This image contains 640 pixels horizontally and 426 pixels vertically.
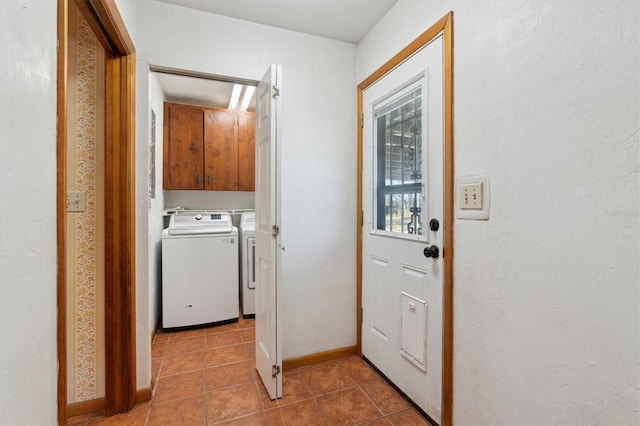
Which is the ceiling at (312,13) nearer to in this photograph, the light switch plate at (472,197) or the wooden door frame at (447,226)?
the wooden door frame at (447,226)

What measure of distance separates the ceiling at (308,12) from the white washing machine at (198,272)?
6.20 ft

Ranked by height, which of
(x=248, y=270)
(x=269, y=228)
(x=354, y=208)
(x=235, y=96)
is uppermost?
(x=235, y=96)

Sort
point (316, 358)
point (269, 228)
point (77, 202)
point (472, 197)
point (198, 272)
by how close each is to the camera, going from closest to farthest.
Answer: point (472, 197) < point (77, 202) < point (269, 228) < point (316, 358) < point (198, 272)

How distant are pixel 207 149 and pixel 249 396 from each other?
2.65 meters

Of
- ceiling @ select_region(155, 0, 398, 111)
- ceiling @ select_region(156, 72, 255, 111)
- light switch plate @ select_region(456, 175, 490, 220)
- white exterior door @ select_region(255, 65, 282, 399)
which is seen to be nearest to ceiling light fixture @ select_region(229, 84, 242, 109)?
ceiling @ select_region(156, 72, 255, 111)

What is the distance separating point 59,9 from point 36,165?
49 cm

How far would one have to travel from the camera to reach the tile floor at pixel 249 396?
1641 millimetres

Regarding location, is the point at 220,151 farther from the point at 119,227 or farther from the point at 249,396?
the point at 249,396

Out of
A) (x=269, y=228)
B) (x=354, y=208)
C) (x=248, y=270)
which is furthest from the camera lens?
(x=248, y=270)

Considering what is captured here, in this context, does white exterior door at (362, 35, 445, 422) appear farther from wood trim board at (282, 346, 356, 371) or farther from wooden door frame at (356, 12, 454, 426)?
wood trim board at (282, 346, 356, 371)

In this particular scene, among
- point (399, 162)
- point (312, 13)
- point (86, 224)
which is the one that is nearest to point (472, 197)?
point (399, 162)

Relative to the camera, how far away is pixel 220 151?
11.6 ft

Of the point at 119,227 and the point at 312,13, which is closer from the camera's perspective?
the point at 119,227

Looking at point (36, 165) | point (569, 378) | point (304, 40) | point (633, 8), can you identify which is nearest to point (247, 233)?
point (304, 40)
